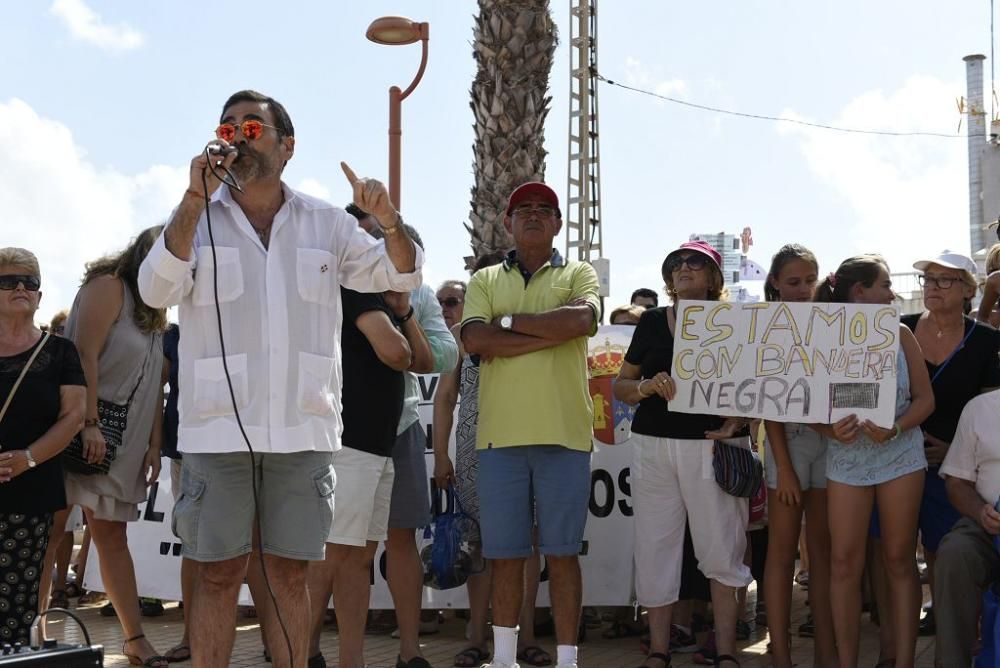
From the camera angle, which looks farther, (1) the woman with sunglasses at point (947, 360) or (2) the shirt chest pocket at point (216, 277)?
(1) the woman with sunglasses at point (947, 360)

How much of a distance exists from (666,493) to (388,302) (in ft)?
5.68

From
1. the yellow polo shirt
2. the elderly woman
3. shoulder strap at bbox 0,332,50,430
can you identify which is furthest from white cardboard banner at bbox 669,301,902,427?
shoulder strap at bbox 0,332,50,430

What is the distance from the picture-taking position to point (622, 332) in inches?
316

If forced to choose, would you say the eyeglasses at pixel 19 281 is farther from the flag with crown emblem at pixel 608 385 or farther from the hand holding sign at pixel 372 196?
the flag with crown emblem at pixel 608 385

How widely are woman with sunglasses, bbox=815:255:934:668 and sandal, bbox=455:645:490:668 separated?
6.06ft

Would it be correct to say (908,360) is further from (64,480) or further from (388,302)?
(64,480)

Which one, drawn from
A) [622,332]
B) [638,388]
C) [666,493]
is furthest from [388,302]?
[622,332]

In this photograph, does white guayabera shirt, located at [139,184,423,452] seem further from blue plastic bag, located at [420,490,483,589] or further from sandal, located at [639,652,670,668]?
sandal, located at [639,652,670,668]

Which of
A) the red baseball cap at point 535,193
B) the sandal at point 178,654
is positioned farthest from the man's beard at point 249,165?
the sandal at point 178,654

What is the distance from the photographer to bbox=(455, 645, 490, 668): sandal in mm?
6293

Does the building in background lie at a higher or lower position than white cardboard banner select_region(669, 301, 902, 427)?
higher

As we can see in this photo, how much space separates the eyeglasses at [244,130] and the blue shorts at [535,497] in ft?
Answer: 6.90

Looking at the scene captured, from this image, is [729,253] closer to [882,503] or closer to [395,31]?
[395,31]

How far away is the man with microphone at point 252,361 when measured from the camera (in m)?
4.15
